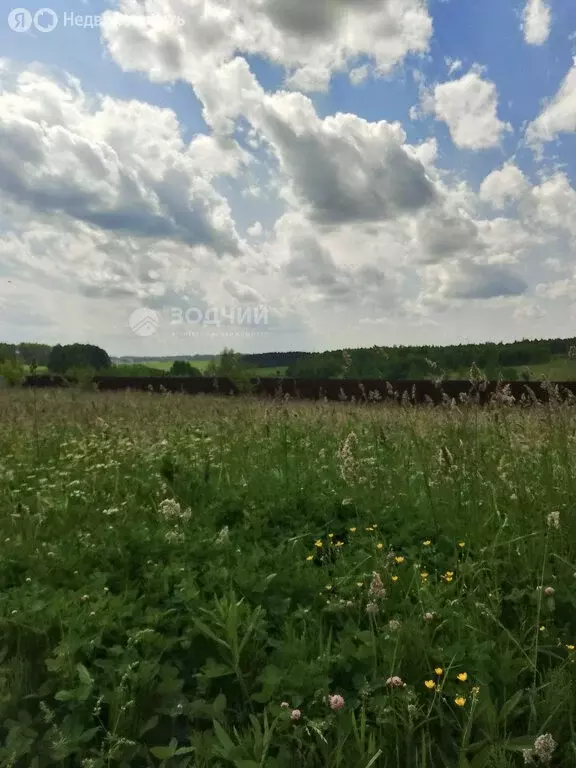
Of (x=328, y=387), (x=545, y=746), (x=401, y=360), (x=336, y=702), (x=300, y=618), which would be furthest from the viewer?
(x=328, y=387)

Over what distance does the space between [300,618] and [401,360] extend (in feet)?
32.0

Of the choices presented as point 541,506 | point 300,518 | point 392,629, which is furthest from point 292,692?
point 541,506

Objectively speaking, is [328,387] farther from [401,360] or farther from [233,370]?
[401,360]

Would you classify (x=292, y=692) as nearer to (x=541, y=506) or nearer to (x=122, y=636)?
(x=122, y=636)

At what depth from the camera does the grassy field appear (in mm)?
2289

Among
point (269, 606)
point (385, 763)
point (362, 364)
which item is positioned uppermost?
point (362, 364)

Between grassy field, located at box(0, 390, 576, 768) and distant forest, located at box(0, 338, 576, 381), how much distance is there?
2.67 feet

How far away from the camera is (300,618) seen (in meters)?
3.05

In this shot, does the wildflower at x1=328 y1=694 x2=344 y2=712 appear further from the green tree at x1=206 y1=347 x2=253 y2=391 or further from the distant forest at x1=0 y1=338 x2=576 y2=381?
the green tree at x1=206 y1=347 x2=253 y2=391

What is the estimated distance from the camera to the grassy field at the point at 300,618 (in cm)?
229

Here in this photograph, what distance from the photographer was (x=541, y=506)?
4.15 metres

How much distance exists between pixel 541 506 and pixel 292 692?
2.46 m

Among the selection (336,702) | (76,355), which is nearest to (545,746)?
(336,702)

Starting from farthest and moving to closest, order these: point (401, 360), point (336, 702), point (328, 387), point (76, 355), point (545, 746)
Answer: point (76, 355)
point (328, 387)
point (401, 360)
point (336, 702)
point (545, 746)
